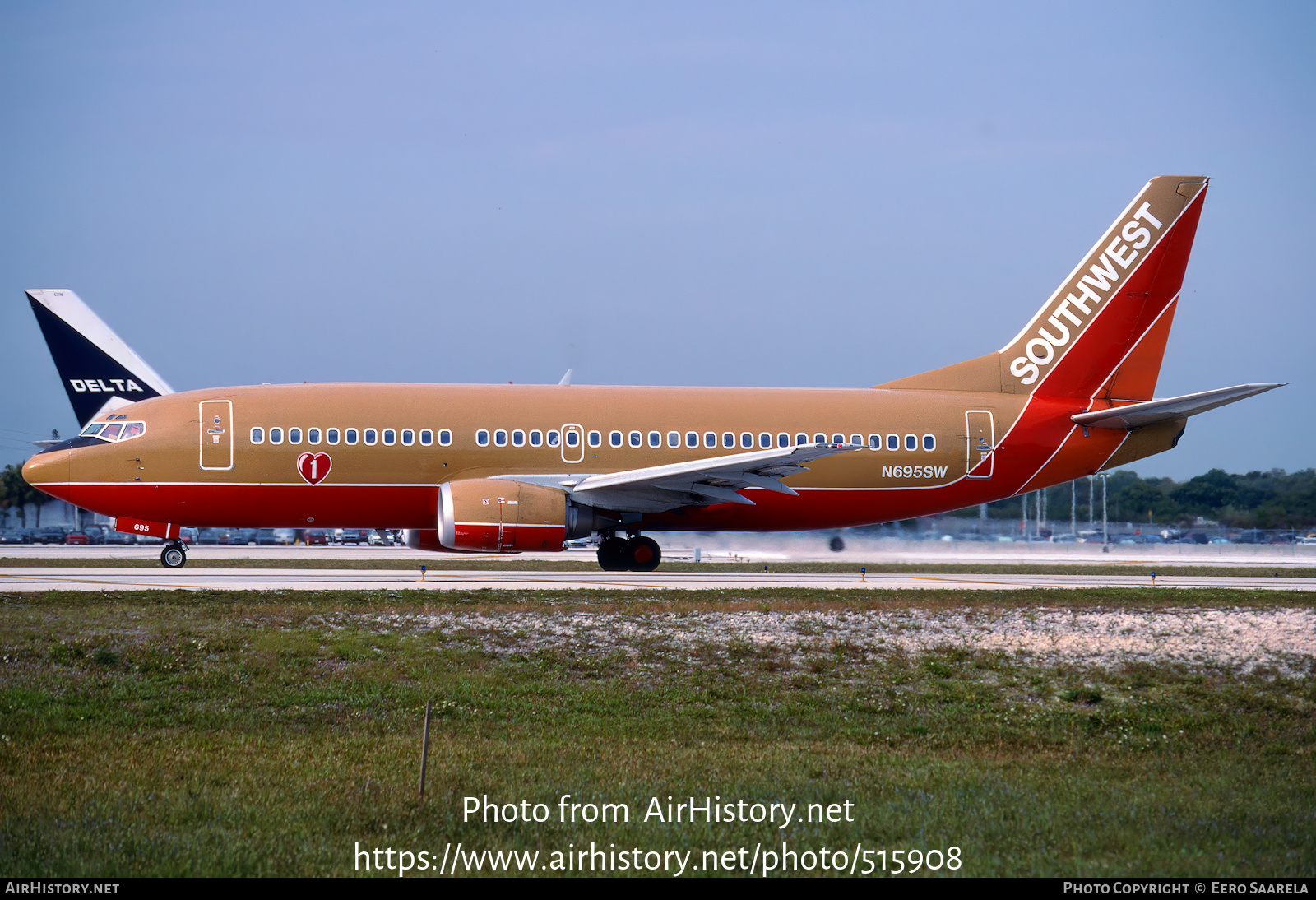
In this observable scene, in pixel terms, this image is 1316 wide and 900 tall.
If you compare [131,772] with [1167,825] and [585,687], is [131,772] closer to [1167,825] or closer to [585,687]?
[585,687]

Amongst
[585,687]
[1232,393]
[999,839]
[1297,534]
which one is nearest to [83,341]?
[585,687]

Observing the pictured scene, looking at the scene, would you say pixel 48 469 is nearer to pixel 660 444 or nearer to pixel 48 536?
pixel 660 444

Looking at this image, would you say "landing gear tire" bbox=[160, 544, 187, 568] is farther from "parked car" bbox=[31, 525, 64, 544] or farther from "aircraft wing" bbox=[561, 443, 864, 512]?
"parked car" bbox=[31, 525, 64, 544]

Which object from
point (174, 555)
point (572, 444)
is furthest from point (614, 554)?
point (174, 555)

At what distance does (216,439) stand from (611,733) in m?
17.2

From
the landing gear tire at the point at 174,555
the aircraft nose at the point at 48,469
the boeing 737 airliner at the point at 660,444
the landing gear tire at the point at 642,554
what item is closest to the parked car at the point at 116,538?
the landing gear tire at the point at 174,555

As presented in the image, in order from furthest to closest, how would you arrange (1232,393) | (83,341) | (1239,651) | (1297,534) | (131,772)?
(1297,534) < (83,341) < (1232,393) < (1239,651) < (131,772)

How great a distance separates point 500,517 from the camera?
81.5 feet

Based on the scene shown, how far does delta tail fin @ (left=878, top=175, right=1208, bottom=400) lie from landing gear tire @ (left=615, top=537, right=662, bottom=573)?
9.88 meters

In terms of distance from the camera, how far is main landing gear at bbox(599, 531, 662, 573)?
2828 centimetres

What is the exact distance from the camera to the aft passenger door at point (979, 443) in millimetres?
29109

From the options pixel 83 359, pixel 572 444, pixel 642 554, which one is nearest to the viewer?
pixel 572 444

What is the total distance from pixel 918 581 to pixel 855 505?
2.60 metres

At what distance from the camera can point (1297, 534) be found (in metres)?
58.2
